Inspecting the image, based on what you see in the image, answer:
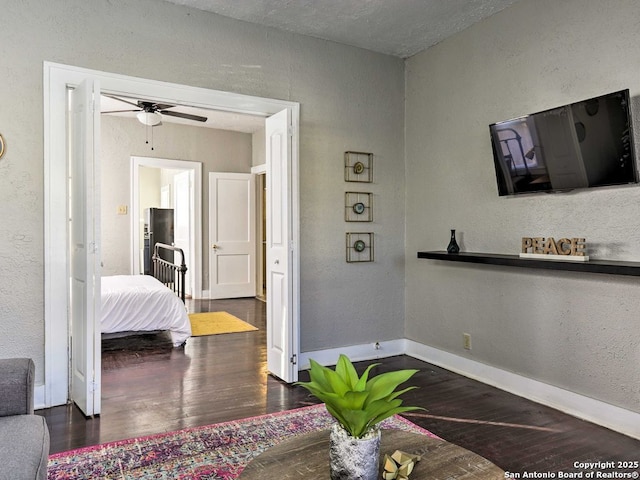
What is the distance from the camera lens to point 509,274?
3617 millimetres

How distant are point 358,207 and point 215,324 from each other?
105 inches

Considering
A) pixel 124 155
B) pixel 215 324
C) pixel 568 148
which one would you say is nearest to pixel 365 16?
pixel 568 148

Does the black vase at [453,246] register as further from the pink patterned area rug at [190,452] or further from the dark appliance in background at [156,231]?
the dark appliance in background at [156,231]

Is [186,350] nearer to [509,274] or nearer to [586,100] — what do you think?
[509,274]

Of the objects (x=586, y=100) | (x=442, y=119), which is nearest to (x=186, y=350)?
(x=442, y=119)

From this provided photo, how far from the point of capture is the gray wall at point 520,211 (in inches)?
114

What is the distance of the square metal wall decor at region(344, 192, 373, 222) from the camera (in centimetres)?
436

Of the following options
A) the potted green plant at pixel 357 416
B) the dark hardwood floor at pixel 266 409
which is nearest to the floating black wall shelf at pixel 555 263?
the dark hardwood floor at pixel 266 409

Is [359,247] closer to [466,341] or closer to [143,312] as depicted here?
[466,341]

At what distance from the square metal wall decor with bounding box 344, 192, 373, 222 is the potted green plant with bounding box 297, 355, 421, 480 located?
3029mm

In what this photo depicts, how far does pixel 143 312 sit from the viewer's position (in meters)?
5.02

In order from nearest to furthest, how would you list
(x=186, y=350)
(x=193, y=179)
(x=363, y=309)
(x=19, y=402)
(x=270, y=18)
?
(x=19, y=402) < (x=270, y=18) < (x=363, y=309) < (x=186, y=350) < (x=193, y=179)

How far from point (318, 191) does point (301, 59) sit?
1.17m

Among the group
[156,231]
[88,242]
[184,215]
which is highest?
[184,215]
